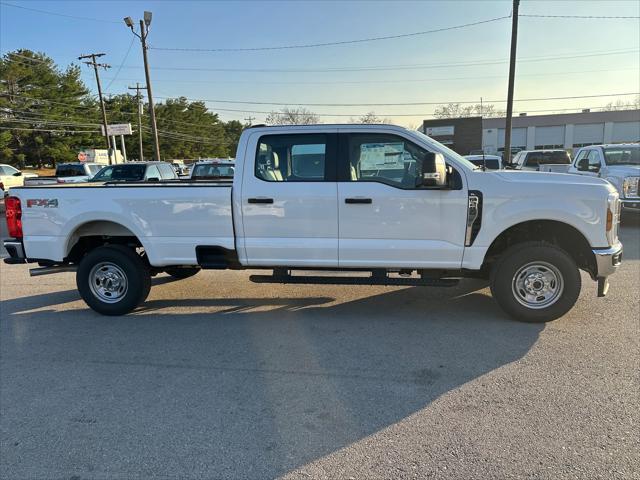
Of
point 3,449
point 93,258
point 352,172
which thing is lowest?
point 3,449

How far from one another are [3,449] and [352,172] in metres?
3.69

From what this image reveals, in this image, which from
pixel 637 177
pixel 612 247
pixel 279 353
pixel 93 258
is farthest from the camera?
pixel 637 177

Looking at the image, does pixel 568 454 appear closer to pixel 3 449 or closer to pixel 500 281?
pixel 500 281

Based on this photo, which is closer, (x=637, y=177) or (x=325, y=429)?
(x=325, y=429)

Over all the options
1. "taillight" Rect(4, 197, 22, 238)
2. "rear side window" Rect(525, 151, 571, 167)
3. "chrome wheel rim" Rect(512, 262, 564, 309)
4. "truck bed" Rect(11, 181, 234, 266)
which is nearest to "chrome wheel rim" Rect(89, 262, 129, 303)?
"truck bed" Rect(11, 181, 234, 266)

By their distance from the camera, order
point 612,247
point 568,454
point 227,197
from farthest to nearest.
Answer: point 227,197 < point 612,247 < point 568,454

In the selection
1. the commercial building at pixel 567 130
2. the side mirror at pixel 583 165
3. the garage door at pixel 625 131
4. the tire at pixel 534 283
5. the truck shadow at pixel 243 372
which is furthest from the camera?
the commercial building at pixel 567 130

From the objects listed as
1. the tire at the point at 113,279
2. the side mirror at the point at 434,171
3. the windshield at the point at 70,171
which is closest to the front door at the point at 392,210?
the side mirror at the point at 434,171

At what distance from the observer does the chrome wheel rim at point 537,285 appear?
479cm

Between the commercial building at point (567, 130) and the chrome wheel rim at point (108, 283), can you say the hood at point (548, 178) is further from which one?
the commercial building at point (567, 130)

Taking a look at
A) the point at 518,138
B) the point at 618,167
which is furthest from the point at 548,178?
the point at 518,138

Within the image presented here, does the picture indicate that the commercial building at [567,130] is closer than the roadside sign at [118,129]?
No

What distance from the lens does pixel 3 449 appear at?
9.68 ft

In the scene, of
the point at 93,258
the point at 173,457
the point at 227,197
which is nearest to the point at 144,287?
the point at 93,258
